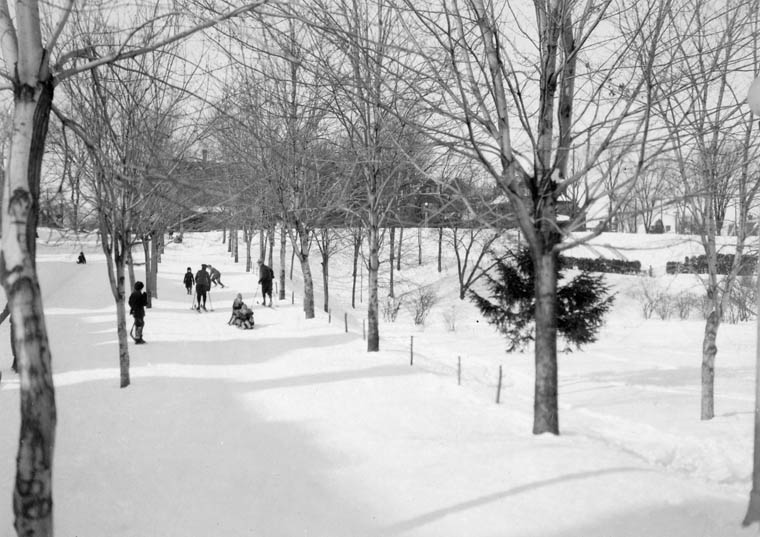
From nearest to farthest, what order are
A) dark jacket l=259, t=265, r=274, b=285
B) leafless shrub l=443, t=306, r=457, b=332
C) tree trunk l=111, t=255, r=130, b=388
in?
tree trunk l=111, t=255, r=130, b=388 < dark jacket l=259, t=265, r=274, b=285 < leafless shrub l=443, t=306, r=457, b=332

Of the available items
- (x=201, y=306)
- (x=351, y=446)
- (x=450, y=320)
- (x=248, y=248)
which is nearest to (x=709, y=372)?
(x=351, y=446)

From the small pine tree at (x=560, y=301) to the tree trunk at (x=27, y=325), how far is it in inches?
603

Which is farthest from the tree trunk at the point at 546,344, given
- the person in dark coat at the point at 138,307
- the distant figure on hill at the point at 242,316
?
the distant figure on hill at the point at 242,316

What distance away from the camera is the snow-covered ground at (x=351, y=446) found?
5.18 metres

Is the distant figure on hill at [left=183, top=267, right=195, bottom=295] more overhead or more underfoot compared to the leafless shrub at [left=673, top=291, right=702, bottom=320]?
more overhead

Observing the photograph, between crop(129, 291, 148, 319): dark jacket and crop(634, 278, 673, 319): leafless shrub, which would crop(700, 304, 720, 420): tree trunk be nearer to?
crop(129, 291, 148, 319): dark jacket

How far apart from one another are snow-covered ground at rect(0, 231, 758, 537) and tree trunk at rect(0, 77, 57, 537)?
1.41 m

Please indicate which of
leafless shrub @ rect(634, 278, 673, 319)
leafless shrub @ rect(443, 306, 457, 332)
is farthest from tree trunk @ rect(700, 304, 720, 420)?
leafless shrub @ rect(634, 278, 673, 319)

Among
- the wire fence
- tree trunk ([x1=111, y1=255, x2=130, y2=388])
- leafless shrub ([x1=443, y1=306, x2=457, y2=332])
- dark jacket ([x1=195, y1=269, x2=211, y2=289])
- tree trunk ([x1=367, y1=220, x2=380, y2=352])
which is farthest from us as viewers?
leafless shrub ([x1=443, y1=306, x2=457, y2=332])

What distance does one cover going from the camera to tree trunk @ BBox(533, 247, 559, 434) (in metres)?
7.59

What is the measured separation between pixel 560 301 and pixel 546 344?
37.0ft

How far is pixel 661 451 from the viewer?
964 centimetres

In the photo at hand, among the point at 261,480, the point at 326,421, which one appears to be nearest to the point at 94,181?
the point at 326,421

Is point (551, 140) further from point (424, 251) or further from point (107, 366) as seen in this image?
point (424, 251)
